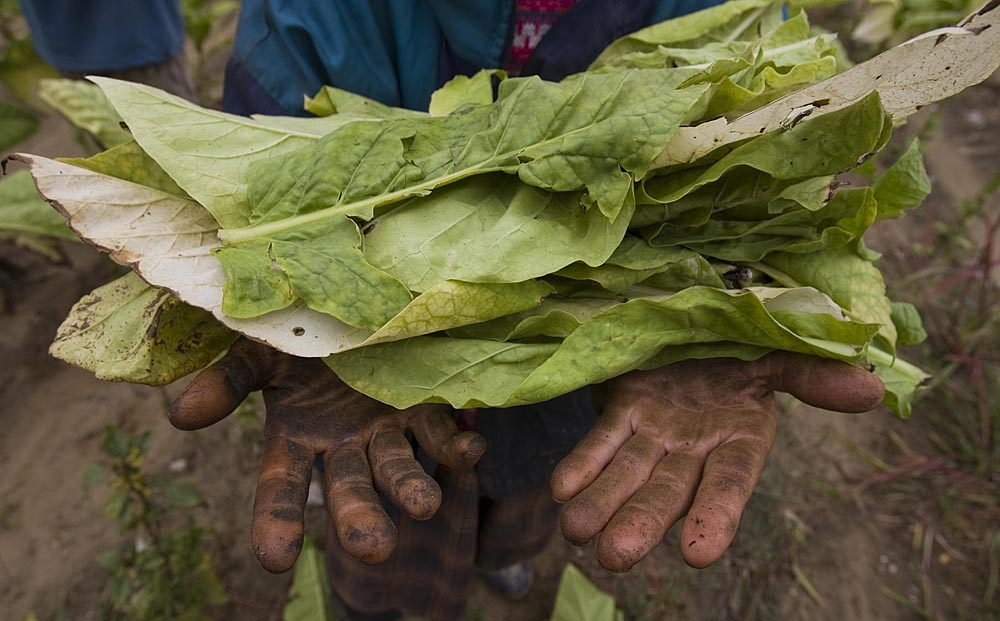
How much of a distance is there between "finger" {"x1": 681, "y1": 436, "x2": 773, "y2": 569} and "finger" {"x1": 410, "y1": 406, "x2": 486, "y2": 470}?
14.6 inches

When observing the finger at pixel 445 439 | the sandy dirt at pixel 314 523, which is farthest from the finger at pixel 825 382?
A: the sandy dirt at pixel 314 523

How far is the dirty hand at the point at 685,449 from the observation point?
1.17m

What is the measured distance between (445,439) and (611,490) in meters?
0.31

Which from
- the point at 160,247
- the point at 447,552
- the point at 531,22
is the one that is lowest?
the point at 447,552

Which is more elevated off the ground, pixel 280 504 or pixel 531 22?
pixel 531 22

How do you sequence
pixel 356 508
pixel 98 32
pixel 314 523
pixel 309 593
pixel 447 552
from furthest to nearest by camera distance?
pixel 314 523, pixel 98 32, pixel 309 593, pixel 447 552, pixel 356 508

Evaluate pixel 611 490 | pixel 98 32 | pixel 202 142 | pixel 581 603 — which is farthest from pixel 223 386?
pixel 98 32

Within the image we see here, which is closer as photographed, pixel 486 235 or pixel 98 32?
pixel 486 235

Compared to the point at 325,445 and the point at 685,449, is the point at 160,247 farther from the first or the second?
the point at 685,449

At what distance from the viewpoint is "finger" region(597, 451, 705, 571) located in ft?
3.74

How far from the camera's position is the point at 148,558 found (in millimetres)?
2178

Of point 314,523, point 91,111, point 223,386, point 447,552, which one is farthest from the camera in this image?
point 314,523

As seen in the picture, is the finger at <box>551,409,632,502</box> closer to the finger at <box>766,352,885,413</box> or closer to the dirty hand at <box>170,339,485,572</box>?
the dirty hand at <box>170,339,485,572</box>

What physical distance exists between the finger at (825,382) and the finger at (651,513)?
0.23 m
